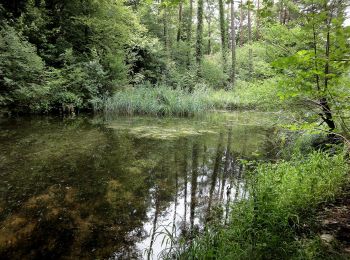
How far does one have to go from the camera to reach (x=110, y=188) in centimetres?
383

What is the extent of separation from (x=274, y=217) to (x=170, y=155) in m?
3.31

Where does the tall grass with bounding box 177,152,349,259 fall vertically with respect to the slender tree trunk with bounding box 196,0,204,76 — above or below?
below

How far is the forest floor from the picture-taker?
1.97m

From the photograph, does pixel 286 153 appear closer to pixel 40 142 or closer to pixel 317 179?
pixel 317 179

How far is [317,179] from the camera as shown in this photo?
9.92 feet

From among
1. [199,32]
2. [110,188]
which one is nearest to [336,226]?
[110,188]

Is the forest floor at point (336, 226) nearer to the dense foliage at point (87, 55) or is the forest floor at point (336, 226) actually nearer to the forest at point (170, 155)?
the forest at point (170, 155)

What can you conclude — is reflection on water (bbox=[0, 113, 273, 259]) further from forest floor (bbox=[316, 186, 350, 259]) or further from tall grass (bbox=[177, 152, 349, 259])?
forest floor (bbox=[316, 186, 350, 259])

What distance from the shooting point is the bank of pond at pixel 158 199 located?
2387mm

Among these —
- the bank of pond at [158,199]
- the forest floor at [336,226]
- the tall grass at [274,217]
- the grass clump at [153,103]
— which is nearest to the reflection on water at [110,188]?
the bank of pond at [158,199]

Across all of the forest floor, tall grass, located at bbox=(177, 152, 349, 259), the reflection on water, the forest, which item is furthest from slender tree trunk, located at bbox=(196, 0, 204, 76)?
the forest floor

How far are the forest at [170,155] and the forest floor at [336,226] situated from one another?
1cm

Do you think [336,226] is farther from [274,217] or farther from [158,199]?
[158,199]

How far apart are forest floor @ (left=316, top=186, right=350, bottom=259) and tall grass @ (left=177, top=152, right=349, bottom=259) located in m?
0.10
